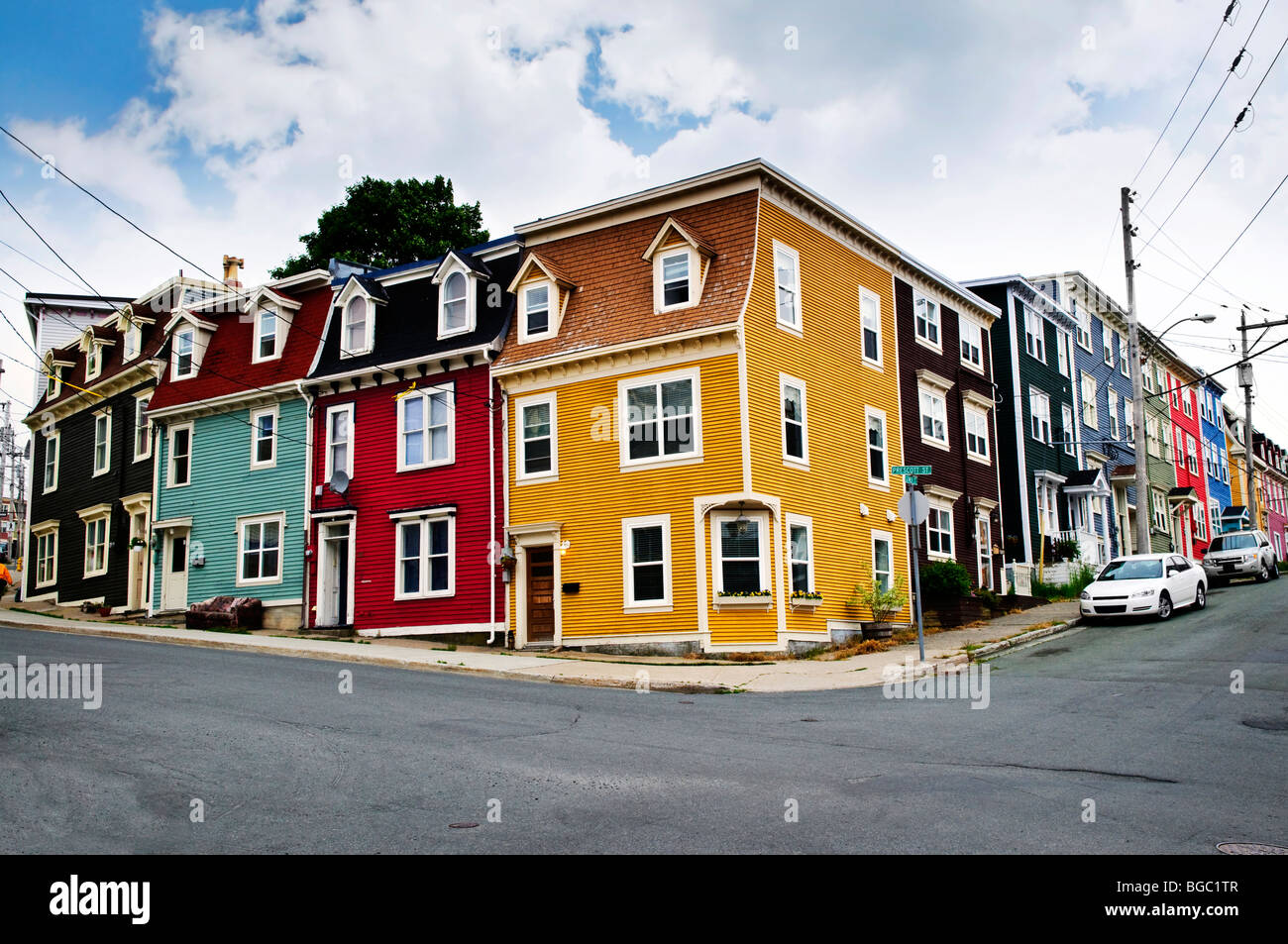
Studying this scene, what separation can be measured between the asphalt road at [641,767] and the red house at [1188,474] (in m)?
36.8

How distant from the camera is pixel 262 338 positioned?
3114 cm

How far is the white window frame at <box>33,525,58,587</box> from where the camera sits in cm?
3922

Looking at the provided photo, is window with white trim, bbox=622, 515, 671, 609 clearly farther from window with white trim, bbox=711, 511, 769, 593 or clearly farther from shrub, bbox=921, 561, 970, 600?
shrub, bbox=921, 561, 970, 600

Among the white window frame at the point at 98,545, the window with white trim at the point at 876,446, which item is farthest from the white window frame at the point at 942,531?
the white window frame at the point at 98,545

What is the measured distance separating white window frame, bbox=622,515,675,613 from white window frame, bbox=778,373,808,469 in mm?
3062

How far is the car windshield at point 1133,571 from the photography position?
26.2 m

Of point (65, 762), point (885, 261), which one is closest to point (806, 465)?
point (885, 261)

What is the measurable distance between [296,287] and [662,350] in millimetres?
12981

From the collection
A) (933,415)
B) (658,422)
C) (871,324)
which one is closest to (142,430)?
(658,422)

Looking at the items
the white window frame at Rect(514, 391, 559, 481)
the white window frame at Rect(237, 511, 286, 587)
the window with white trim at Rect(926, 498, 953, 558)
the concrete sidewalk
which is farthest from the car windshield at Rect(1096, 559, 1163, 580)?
the white window frame at Rect(237, 511, 286, 587)

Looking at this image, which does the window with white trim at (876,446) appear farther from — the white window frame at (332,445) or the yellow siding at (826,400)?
the white window frame at (332,445)

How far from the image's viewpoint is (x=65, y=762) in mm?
10234
